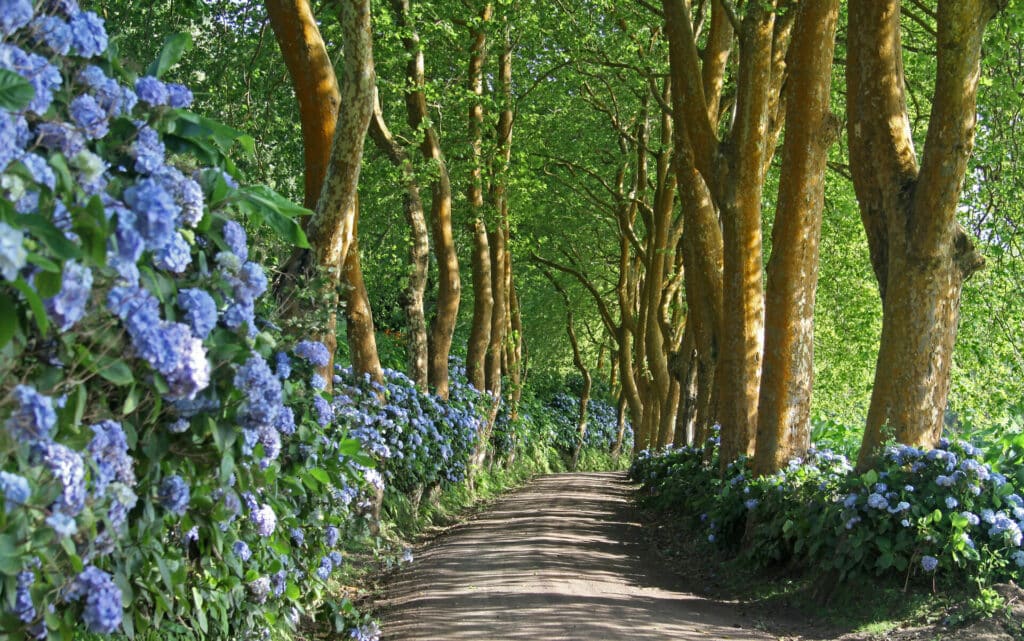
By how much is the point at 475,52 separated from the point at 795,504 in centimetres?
1200

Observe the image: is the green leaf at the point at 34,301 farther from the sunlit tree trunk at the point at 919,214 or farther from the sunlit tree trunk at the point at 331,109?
the sunlit tree trunk at the point at 919,214

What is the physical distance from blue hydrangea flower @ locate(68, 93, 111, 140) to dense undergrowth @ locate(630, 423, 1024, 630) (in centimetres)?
655

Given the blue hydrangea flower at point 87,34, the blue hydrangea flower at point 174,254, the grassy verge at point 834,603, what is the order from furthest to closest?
1. the grassy verge at point 834,603
2. the blue hydrangea flower at point 174,254
3. the blue hydrangea flower at point 87,34

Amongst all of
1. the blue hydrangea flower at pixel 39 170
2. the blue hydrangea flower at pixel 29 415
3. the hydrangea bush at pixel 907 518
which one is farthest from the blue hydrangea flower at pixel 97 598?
the hydrangea bush at pixel 907 518

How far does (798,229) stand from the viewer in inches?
432

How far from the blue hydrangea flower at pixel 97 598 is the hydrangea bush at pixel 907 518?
243 inches

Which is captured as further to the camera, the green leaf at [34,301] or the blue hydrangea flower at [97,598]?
the blue hydrangea flower at [97,598]

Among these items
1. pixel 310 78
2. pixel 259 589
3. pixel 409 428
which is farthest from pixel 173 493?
pixel 409 428

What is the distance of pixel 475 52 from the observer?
63.5 ft

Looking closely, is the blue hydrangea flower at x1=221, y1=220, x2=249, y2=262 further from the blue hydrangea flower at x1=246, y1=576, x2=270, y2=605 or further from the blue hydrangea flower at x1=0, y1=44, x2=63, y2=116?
the blue hydrangea flower at x1=246, y1=576, x2=270, y2=605

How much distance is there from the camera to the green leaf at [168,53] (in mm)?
4004

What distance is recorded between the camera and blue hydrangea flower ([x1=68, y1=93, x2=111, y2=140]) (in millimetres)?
3395

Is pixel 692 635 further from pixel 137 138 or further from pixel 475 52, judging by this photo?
pixel 475 52

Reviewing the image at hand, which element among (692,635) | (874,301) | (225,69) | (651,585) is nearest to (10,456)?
(692,635)
